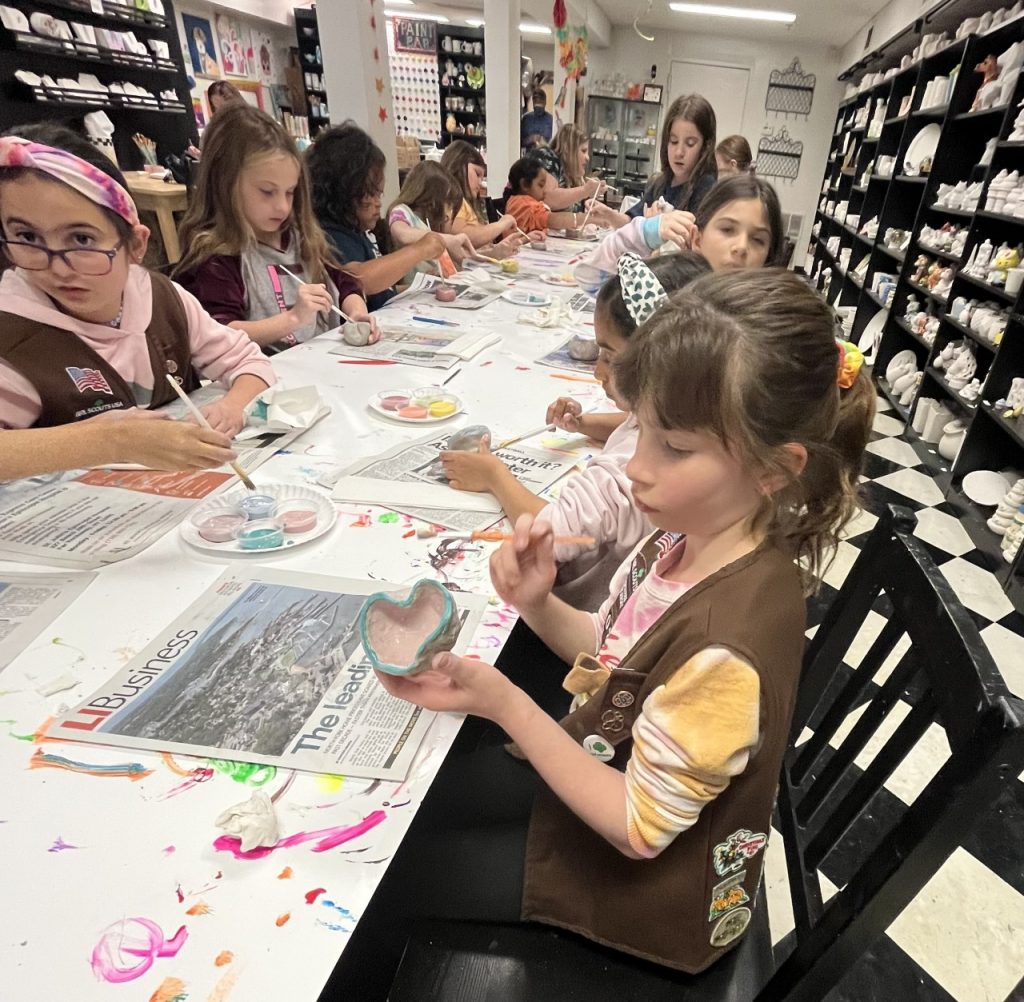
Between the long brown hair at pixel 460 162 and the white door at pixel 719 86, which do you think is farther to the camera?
the white door at pixel 719 86

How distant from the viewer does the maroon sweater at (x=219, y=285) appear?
180 centimetres

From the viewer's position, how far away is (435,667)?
2.00 ft

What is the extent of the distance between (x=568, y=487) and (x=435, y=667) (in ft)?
1.45

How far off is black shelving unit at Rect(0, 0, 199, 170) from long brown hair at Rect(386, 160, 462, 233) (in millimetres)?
2514

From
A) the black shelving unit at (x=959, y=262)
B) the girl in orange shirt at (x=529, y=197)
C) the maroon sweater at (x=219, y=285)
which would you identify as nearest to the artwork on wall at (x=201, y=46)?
the girl in orange shirt at (x=529, y=197)

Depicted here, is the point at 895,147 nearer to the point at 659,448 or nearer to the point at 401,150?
the point at 401,150

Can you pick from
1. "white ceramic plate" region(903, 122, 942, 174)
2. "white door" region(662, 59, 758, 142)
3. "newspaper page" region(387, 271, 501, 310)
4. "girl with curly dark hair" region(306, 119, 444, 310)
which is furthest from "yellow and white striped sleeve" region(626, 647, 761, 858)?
"white door" region(662, 59, 758, 142)

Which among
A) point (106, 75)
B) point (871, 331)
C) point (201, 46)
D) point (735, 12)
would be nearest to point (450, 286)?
point (871, 331)

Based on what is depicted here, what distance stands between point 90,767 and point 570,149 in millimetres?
5189

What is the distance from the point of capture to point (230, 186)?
1.76m

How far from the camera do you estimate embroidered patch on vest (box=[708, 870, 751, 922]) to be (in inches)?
24.2

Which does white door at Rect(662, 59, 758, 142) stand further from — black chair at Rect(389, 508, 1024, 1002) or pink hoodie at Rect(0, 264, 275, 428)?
black chair at Rect(389, 508, 1024, 1002)

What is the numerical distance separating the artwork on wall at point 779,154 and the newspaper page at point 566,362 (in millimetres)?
7671

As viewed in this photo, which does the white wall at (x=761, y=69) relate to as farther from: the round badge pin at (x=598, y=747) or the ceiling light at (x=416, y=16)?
the round badge pin at (x=598, y=747)
